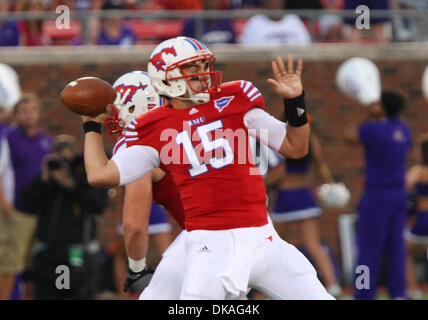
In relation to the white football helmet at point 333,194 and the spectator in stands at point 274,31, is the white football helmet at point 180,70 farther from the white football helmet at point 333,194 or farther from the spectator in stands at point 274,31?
the spectator in stands at point 274,31

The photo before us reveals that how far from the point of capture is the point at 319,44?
449 inches

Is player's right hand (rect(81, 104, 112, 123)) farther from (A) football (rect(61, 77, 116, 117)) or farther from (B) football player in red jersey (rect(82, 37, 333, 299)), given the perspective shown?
(B) football player in red jersey (rect(82, 37, 333, 299))

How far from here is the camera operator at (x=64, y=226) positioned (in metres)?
8.30

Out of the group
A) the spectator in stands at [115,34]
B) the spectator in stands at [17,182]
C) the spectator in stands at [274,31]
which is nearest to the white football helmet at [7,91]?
the spectator in stands at [17,182]

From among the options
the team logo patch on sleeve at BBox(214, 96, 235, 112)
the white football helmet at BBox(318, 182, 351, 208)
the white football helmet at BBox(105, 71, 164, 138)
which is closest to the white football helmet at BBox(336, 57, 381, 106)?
the white football helmet at BBox(318, 182, 351, 208)

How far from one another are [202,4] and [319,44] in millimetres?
1586

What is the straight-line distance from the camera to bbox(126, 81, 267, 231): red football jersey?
474 cm

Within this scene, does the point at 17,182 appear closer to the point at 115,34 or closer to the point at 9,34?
the point at 9,34

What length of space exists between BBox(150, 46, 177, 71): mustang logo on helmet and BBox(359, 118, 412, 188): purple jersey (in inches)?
159

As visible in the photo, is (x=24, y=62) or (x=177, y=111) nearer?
(x=177, y=111)

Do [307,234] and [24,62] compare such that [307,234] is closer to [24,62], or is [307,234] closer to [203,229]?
[24,62]
